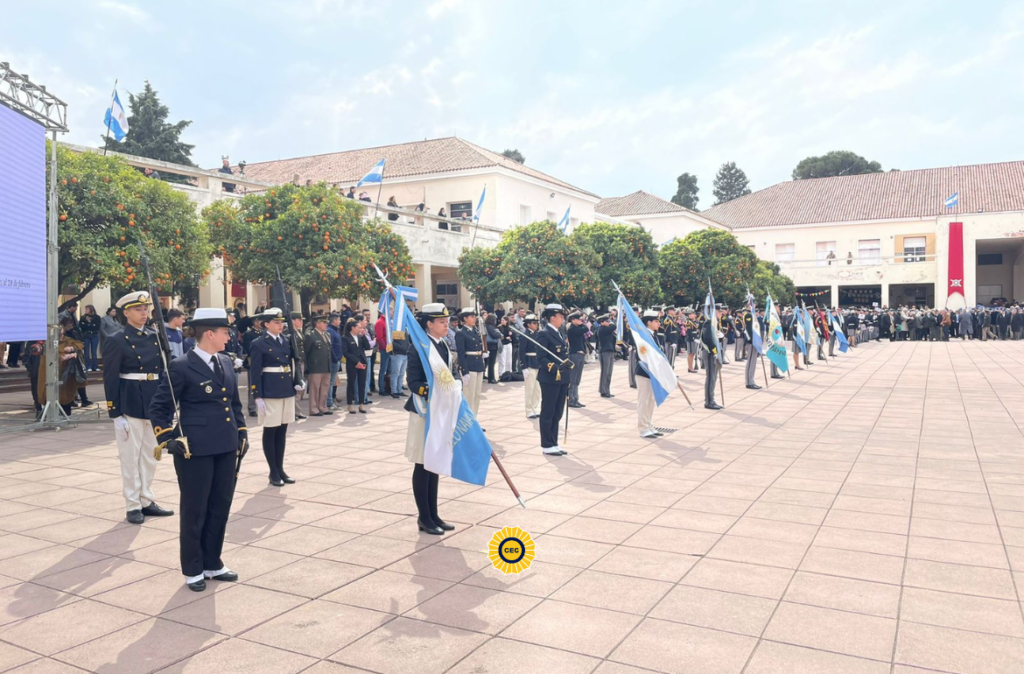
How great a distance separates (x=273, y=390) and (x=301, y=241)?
9.56 meters

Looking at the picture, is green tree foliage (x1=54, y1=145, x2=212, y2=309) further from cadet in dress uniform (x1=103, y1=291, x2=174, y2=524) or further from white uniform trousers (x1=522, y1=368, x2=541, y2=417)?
white uniform trousers (x1=522, y1=368, x2=541, y2=417)

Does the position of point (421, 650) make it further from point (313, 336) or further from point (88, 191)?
point (88, 191)

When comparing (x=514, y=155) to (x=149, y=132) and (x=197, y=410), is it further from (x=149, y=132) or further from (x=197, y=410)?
(x=197, y=410)

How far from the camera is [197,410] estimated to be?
5008 mm

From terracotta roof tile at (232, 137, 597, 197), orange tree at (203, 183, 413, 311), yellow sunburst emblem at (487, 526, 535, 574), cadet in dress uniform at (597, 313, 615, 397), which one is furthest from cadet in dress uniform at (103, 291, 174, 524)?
terracotta roof tile at (232, 137, 597, 197)

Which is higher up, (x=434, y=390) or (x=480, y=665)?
(x=434, y=390)

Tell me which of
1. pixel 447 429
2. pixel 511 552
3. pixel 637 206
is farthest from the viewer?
pixel 637 206

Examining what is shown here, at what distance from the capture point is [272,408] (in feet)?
25.4

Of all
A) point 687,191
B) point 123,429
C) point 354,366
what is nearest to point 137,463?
point 123,429

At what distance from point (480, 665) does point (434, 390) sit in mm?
2556

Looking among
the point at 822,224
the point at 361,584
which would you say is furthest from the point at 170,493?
the point at 822,224

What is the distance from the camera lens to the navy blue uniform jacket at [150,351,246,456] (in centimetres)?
494

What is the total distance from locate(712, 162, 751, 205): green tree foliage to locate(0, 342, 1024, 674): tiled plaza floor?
92.3 metres

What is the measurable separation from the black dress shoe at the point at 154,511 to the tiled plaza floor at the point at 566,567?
0.21m
